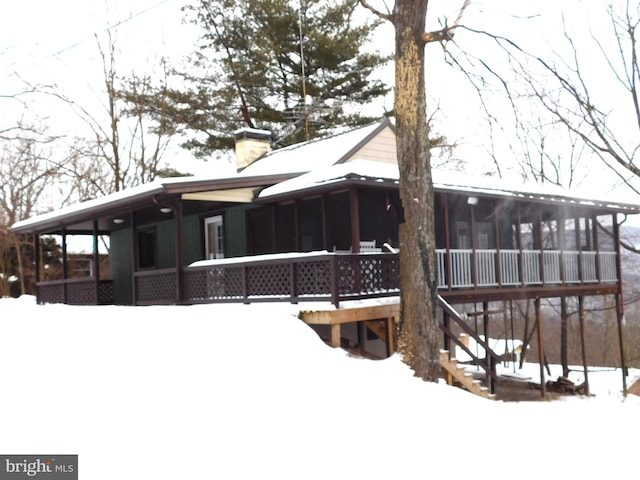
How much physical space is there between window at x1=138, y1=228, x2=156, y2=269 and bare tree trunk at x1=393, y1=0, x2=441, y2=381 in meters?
12.8

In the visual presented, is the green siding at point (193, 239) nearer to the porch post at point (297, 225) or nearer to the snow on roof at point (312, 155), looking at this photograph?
the snow on roof at point (312, 155)

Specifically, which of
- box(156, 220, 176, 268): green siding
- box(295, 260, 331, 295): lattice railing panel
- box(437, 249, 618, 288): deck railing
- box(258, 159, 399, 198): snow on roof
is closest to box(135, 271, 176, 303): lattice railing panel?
box(156, 220, 176, 268): green siding

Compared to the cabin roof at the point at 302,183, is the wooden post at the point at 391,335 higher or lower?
lower

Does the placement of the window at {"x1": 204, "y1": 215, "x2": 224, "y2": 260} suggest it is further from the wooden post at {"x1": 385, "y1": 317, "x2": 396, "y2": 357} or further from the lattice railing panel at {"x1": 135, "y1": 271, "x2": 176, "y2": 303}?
the wooden post at {"x1": 385, "y1": 317, "x2": 396, "y2": 357}

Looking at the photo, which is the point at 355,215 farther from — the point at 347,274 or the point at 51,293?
the point at 51,293

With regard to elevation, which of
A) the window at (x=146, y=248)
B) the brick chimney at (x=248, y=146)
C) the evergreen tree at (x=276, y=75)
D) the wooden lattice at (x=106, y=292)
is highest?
the evergreen tree at (x=276, y=75)

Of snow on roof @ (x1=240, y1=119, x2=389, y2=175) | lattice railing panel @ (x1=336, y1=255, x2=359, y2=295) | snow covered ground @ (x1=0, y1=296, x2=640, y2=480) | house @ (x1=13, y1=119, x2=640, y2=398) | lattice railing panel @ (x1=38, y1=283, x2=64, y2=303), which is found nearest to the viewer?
snow covered ground @ (x1=0, y1=296, x2=640, y2=480)

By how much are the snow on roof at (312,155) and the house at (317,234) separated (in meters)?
0.07

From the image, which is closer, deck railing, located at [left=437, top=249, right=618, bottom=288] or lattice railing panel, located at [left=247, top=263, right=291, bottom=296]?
lattice railing panel, located at [left=247, top=263, right=291, bottom=296]

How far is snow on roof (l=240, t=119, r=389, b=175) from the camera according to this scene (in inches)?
703

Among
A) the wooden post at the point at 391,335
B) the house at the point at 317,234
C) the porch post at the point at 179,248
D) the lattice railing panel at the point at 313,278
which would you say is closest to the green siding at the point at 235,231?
the house at the point at 317,234

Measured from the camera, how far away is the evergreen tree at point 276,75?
3256 cm

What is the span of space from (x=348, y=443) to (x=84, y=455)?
2.81 m

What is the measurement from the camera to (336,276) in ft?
41.7
